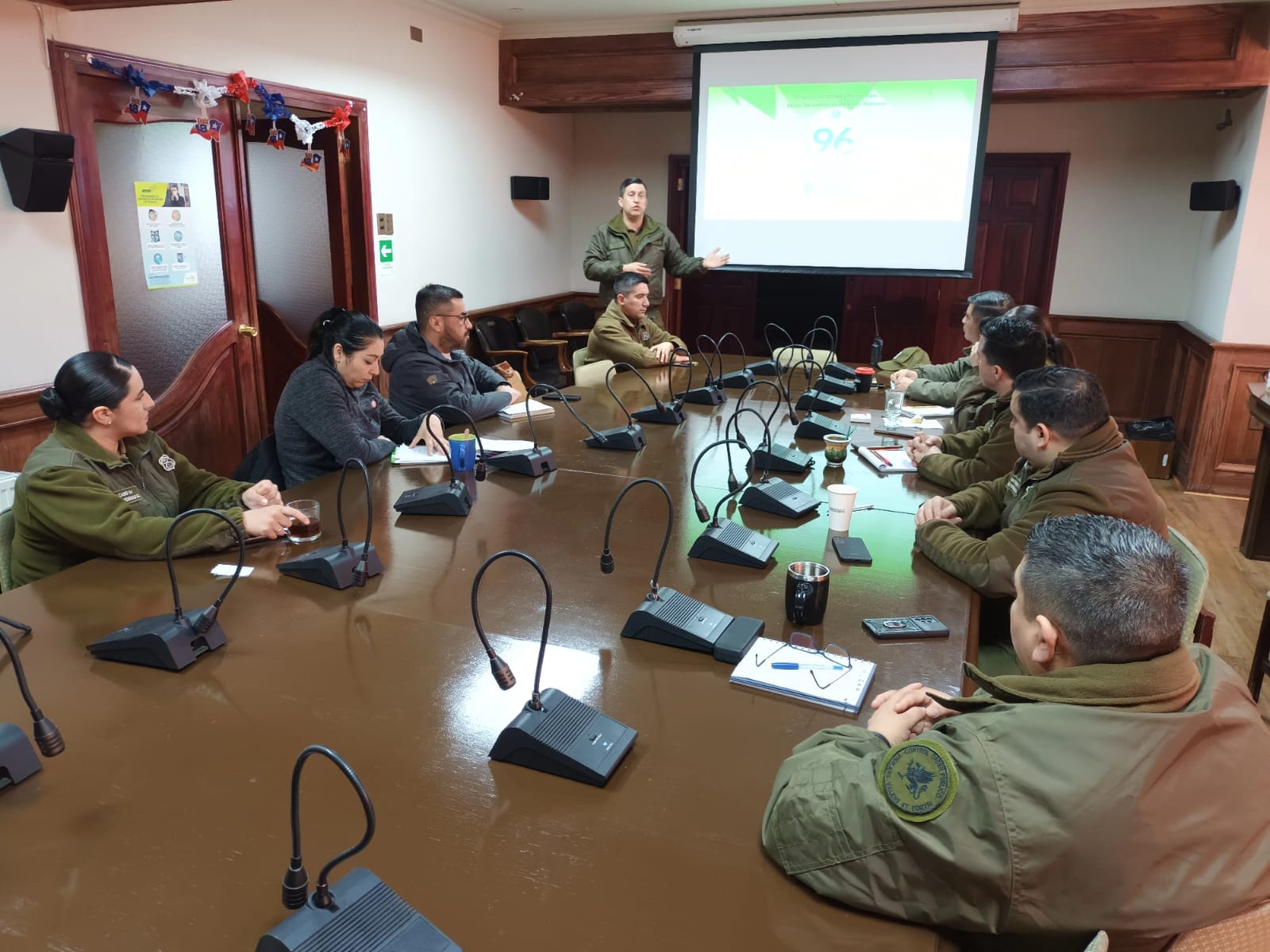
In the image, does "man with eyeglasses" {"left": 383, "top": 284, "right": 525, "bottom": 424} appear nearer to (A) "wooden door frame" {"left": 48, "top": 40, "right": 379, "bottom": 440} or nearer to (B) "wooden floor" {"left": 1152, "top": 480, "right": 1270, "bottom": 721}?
(A) "wooden door frame" {"left": 48, "top": 40, "right": 379, "bottom": 440}

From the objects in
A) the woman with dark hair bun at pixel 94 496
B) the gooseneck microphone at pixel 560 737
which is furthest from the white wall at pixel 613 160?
the gooseneck microphone at pixel 560 737

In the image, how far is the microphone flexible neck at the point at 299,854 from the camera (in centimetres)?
89

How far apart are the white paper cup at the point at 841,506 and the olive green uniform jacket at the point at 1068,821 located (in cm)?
112

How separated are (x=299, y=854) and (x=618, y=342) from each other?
150 inches

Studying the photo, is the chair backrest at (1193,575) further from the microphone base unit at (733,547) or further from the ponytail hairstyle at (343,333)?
the ponytail hairstyle at (343,333)

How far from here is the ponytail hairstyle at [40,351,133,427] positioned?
78.4 inches

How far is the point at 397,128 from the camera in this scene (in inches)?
208

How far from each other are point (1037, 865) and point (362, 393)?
255cm

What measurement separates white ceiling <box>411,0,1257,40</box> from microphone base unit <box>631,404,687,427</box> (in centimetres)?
322

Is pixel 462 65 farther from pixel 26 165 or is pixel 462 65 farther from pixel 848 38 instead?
pixel 26 165

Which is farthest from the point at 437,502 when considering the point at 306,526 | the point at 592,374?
the point at 592,374

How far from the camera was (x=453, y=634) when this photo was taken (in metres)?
1.66

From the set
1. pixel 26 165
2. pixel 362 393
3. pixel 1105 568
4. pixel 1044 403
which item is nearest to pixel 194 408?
pixel 26 165

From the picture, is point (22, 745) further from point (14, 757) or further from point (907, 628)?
point (907, 628)
